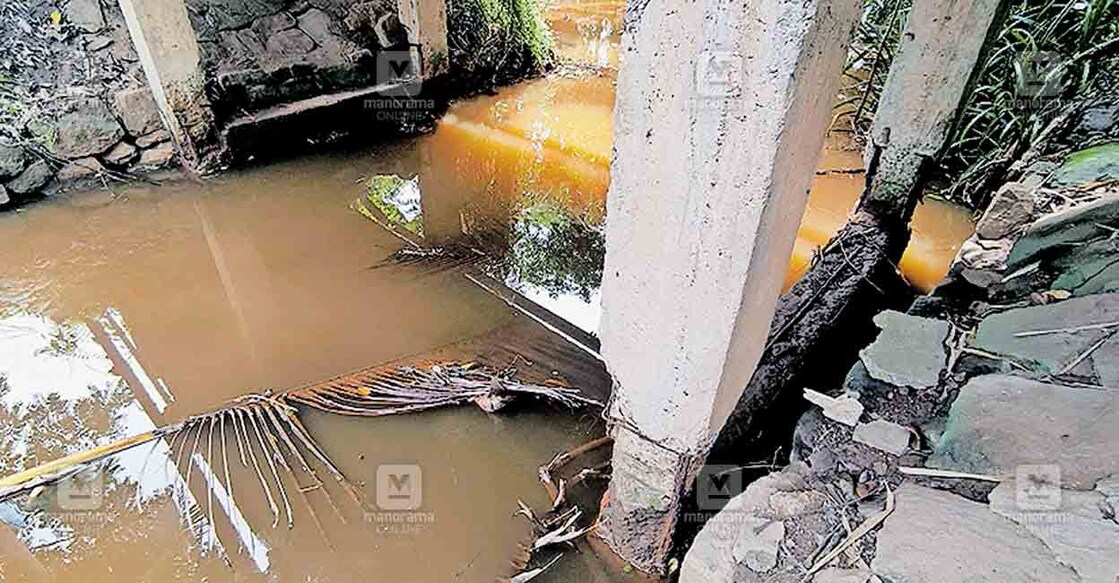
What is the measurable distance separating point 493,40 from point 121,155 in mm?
2952

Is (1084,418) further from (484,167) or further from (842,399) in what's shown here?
(484,167)

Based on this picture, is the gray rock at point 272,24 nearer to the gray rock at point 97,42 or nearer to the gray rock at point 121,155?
the gray rock at point 97,42

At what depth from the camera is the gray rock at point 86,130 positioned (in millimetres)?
3836

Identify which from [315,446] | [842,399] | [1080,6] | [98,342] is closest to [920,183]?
[842,399]

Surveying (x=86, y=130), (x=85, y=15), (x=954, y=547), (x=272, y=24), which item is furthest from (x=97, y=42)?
(x=954, y=547)

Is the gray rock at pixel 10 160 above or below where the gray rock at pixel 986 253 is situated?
below

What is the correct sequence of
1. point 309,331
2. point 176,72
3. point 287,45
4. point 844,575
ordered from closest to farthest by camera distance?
point 844,575 < point 309,331 < point 176,72 < point 287,45

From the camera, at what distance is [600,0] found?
8109 mm

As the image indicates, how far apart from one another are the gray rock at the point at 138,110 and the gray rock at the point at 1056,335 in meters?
4.63

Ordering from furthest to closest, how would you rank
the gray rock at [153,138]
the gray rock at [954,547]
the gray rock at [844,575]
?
the gray rock at [153,138] < the gray rock at [844,575] < the gray rock at [954,547]

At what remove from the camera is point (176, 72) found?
383 centimetres

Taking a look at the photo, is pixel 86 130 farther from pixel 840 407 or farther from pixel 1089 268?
pixel 1089 268

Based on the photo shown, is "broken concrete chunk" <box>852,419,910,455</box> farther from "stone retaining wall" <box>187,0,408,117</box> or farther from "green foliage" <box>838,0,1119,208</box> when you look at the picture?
"stone retaining wall" <box>187,0,408,117</box>

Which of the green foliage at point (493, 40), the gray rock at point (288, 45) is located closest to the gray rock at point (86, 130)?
the gray rock at point (288, 45)
